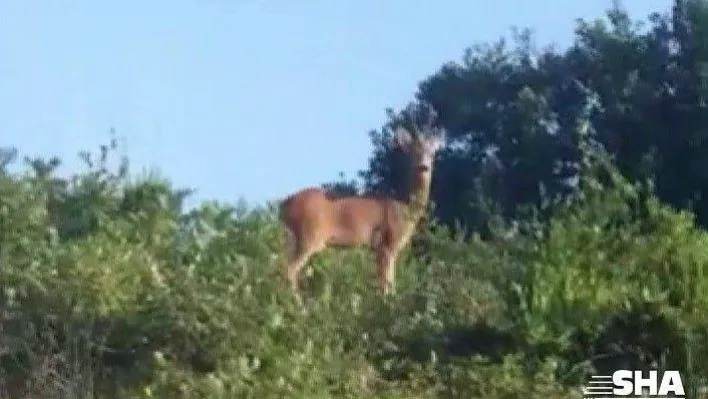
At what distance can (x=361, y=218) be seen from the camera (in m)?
12.7

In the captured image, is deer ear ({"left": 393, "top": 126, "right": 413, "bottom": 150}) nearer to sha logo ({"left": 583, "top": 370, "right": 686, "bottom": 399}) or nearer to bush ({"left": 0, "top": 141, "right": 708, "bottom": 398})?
bush ({"left": 0, "top": 141, "right": 708, "bottom": 398})

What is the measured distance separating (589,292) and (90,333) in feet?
9.60

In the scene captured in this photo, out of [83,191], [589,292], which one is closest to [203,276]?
[589,292]

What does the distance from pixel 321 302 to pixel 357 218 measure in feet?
9.71

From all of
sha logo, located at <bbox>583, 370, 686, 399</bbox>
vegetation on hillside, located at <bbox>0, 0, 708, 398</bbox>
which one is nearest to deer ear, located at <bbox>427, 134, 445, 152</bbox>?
vegetation on hillside, located at <bbox>0, 0, 708, 398</bbox>

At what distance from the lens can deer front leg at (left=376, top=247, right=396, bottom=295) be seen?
11.4m

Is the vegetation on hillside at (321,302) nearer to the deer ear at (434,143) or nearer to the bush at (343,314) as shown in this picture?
the bush at (343,314)

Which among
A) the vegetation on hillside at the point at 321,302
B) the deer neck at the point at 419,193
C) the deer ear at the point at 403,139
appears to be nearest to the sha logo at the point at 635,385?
the vegetation on hillside at the point at 321,302

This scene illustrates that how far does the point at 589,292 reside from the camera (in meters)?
9.79

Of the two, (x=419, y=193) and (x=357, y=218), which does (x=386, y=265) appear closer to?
(x=357, y=218)

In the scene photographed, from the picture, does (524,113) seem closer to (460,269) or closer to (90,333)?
(460,269)

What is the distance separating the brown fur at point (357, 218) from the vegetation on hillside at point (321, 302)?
0.15 m

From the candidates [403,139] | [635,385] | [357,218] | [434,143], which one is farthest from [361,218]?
[635,385]

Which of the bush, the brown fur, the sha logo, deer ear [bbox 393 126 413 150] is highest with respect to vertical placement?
deer ear [bbox 393 126 413 150]
